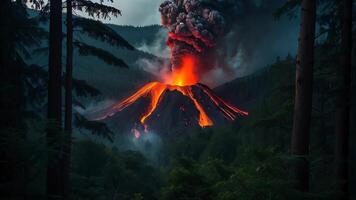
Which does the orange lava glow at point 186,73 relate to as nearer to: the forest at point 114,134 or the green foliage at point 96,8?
the forest at point 114,134

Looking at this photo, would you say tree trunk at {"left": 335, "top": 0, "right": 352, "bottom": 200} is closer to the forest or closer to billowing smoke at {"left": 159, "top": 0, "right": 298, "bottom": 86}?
the forest

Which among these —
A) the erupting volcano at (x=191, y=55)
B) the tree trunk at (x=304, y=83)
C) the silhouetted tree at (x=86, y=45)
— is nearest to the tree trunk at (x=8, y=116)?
the silhouetted tree at (x=86, y=45)

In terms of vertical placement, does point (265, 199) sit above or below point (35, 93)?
below

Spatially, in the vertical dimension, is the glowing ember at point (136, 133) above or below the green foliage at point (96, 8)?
below

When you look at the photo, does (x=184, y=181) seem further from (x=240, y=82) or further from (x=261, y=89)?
(x=240, y=82)

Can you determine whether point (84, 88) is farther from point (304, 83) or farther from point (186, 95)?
point (186, 95)

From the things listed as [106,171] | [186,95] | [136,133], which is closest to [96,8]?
[106,171]

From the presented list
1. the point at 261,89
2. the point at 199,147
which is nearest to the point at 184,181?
the point at 199,147
